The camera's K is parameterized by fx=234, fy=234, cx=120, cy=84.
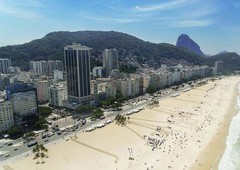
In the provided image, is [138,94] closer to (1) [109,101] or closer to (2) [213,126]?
(1) [109,101]

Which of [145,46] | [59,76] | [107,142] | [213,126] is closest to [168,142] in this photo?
[107,142]

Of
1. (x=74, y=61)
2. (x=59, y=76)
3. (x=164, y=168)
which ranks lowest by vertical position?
(x=164, y=168)

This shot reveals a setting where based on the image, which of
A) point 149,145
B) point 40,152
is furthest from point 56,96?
point 149,145

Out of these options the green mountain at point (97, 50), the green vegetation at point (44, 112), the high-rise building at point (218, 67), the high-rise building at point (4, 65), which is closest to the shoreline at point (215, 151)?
the green vegetation at point (44, 112)

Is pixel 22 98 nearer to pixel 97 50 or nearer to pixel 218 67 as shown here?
pixel 97 50

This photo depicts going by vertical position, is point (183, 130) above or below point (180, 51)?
below

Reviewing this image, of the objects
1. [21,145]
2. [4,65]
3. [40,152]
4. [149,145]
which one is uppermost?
[4,65]
